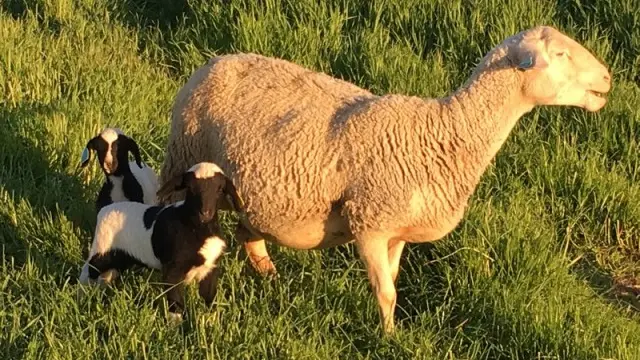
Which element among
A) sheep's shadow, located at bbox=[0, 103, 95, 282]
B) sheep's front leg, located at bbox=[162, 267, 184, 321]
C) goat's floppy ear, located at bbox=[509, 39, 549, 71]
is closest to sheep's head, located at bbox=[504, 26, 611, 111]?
goat's floppy ear, located at bbox=[509, 39, 549, 71]

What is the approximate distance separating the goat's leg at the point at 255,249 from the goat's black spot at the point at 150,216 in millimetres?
647

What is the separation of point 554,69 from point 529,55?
0.17 m

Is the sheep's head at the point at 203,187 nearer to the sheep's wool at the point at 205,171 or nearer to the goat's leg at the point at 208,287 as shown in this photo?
the sheep's wool at the point at 205,171

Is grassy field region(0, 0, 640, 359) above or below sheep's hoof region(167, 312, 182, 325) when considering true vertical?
below

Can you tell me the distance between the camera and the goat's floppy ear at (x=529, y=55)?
14.5 feet

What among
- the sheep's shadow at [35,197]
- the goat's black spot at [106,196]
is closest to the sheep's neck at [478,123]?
the goat's black spot at [106,196]

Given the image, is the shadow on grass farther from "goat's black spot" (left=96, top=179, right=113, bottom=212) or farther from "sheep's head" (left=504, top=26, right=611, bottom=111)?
"goat's black spot" (left=96, top=179, right=113, bottom=212)

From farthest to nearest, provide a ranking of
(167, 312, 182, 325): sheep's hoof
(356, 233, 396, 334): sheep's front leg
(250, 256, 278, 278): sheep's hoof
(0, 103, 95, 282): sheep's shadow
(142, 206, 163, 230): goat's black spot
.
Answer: (0, 103, 95, 282): sheep's shadow, (250, 256, 278, 278): sheep's hoof, (142, 206, 163, 230): goat's black spot, (356, 233, 396, 334): sheep's front leg, (167, 312, 182, 325): sheep's hoof

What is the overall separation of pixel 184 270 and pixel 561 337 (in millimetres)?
→ 1785

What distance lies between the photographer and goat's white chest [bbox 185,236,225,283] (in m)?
4.52

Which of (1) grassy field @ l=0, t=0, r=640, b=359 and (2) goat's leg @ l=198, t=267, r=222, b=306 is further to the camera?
(2) goat's leg @ l=198, t=267, r=222, b=306

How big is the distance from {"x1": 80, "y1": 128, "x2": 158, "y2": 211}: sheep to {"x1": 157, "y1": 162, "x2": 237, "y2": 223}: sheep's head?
0.82 meters

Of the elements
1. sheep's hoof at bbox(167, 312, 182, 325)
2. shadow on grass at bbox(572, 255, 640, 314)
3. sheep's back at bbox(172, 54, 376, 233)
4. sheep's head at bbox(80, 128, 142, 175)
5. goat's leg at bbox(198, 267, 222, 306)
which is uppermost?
sheep's back at bbox(172, 54, 376, 233)

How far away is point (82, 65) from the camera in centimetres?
742
